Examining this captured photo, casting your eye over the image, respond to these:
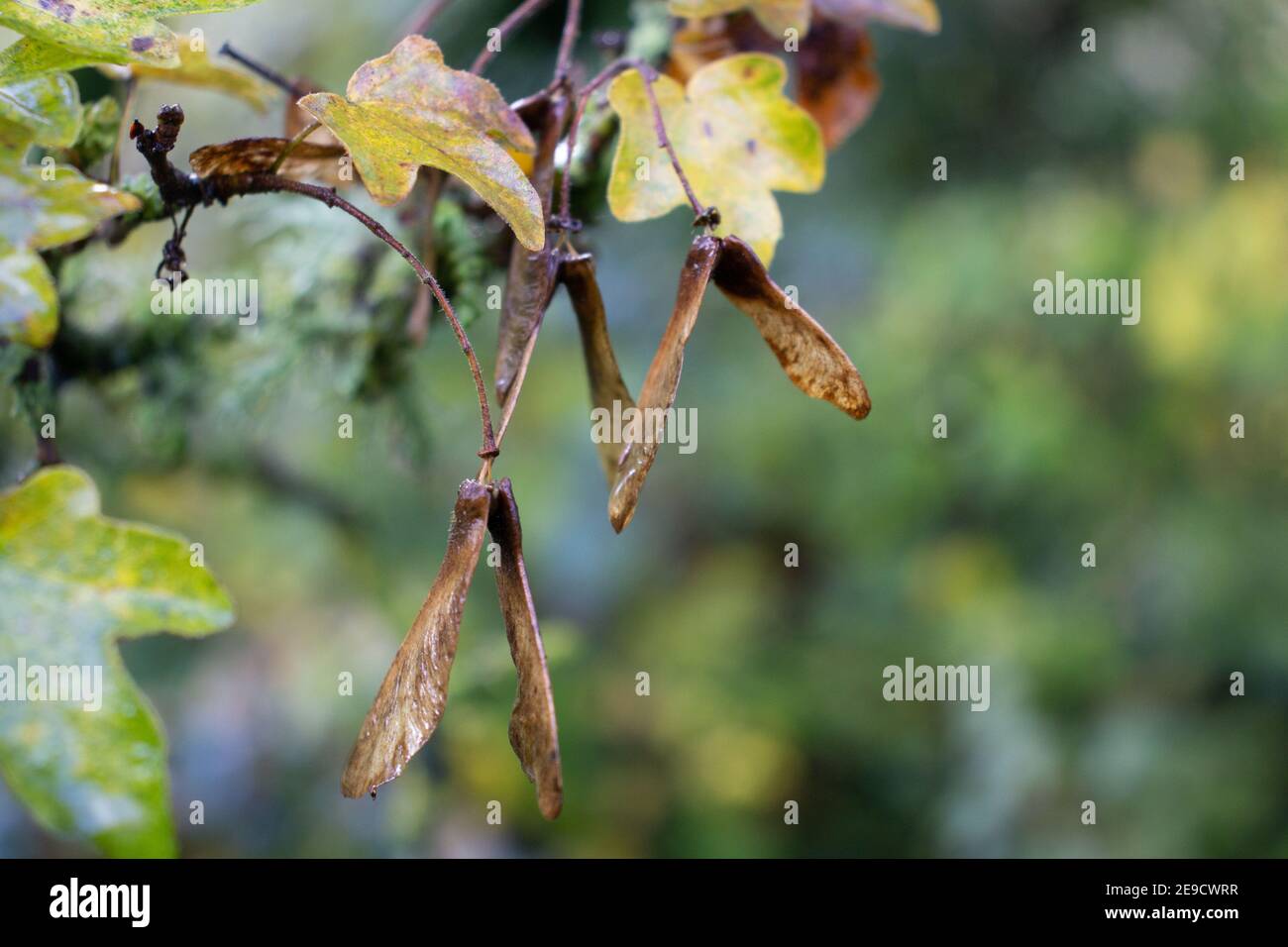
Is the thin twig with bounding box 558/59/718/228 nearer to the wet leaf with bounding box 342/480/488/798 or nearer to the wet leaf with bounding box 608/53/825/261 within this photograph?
the wet leaf with bounding box 608/53/825/261

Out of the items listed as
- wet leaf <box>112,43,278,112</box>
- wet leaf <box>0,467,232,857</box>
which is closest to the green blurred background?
wet leaf <box>112,43,278,112</box>

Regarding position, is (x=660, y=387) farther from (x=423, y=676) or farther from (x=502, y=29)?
(x=502, y=29)

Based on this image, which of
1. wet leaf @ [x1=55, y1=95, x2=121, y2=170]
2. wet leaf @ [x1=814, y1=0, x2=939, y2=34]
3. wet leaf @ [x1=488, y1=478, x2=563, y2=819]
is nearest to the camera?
wet leaf @ [x1=488, y1=478, x2=563, y2=819]

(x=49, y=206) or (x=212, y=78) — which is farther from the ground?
(x=212, y=78)

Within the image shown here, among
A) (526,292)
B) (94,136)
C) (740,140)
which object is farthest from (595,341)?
(94,136)

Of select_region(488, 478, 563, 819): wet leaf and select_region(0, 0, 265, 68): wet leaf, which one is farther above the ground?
select_region(0, 0, 265, 68): wet leaf

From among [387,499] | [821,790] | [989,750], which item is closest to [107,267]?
[387,499]

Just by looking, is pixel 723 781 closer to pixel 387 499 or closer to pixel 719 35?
pixel 387 499
